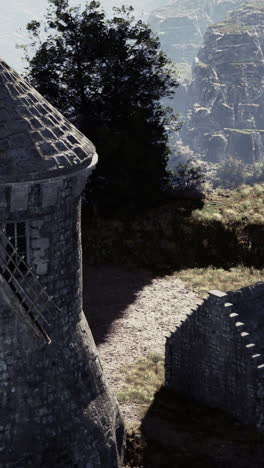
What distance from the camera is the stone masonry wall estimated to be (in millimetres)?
21359

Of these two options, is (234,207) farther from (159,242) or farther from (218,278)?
(218,278)

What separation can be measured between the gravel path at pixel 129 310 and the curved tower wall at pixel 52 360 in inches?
376

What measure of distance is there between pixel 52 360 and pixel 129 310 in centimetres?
1718

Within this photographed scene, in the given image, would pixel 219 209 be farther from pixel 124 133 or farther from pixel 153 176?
pixel 124 133

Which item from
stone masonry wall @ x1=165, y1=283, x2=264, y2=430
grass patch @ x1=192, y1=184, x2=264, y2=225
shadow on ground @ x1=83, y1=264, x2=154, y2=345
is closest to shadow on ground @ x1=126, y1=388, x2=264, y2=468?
stone masonry wall @ x1=165, y1=283, x2=264, y2=430

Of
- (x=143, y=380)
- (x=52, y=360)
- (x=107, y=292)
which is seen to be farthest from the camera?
(x=107, y=292)

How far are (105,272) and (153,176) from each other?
676 centimetres

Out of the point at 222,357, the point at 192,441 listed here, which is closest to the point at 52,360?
the point at 192,441

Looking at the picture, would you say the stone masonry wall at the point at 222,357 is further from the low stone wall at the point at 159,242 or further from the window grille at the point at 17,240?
the low stone wall at the point at 159,242

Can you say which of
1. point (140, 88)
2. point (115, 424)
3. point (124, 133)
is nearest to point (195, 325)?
point (115, 424)

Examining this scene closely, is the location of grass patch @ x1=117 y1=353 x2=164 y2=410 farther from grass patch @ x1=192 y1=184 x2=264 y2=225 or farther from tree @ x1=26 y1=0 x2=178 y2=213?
tree @ x1=26 y1=0 x2=178 y2=213

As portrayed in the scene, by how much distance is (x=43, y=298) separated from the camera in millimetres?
14312

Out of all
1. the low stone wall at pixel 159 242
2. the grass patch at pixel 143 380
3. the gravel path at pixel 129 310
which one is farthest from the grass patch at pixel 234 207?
the grass patch at pixel 143 380

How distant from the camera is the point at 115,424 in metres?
16.9
